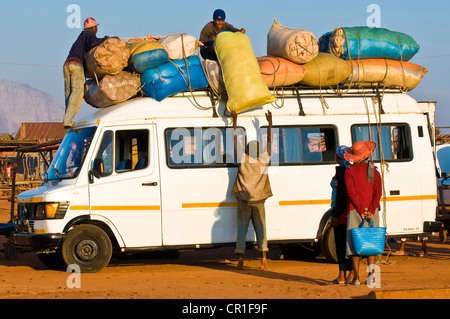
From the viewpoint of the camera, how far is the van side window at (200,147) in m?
12.0

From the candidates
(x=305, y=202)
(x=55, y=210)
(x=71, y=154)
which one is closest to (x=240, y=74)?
(x=305, y=202)

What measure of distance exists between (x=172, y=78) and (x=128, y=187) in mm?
1820

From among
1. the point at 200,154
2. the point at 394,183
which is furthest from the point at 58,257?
the point at 394,183

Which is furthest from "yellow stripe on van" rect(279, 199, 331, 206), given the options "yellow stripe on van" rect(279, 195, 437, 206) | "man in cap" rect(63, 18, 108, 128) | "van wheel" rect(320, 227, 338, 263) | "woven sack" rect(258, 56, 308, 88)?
"man in cap" rect(63, 18, 108, 128)

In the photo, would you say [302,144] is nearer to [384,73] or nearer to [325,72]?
[325,72]

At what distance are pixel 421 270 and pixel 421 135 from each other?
2.37 metres

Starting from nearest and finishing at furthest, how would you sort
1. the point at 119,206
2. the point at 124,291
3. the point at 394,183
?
1. the point at 124,291
2. the point at 119,206
3. the point at 394,183

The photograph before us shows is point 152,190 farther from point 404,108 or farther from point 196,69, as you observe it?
point 404,108

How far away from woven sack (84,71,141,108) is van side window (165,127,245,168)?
865mm

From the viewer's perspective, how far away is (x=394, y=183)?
12711 mm

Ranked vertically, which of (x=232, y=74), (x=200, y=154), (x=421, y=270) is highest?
(x=232, y=74)

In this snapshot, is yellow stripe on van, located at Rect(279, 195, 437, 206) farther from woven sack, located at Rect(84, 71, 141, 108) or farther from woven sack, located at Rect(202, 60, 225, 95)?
woven sack, located at Rect(84, 71, 141, 108)

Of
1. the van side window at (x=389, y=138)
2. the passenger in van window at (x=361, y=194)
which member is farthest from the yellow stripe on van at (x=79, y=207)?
the van side window at (x=389, y=138)

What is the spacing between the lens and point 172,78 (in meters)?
12.0
